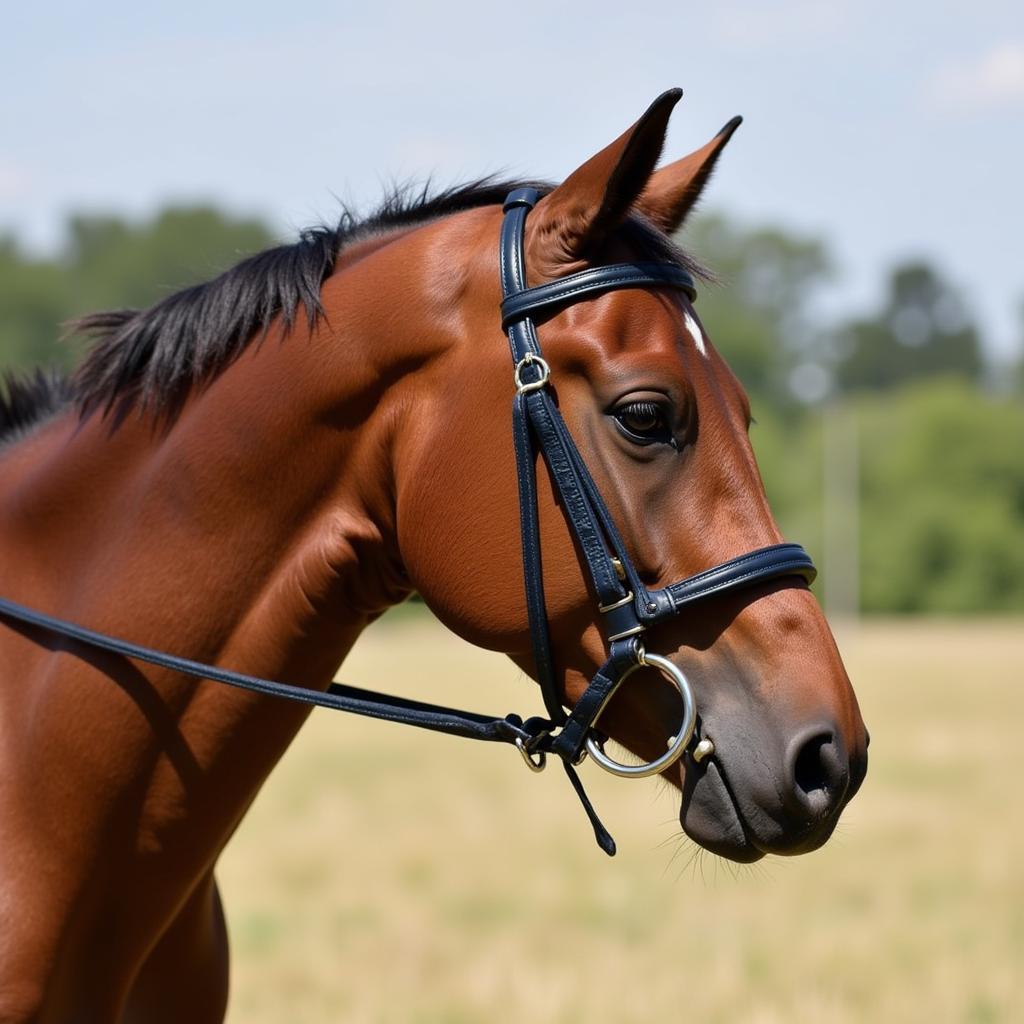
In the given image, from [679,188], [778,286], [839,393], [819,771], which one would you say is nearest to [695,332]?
[679,188]

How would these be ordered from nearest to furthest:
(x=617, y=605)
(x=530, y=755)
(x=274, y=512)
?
(x=617, y=605)
(x=530, y=755)
(x=274, y=512)

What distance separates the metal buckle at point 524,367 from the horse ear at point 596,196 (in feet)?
0.76

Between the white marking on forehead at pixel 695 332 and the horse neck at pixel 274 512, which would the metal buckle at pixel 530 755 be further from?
the white marking on forehead at pixel 695 332

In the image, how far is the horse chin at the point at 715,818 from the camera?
2686 mm

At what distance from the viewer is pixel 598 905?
34.6 feet

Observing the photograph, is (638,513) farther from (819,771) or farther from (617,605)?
(819,771)

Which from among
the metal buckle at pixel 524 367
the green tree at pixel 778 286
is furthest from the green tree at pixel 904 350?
the metal buckle at pixel 524 367

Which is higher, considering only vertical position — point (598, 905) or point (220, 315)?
point (220, 315)

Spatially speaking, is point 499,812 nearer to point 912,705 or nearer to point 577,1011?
point 577,1011

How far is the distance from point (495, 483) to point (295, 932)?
7.66 m

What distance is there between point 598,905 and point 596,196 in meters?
8.53

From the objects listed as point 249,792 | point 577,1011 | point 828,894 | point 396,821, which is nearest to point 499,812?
point 396,821

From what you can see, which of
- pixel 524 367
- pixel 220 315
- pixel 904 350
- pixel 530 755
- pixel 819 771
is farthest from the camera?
pixel 904 350

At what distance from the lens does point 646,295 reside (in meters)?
2.96
